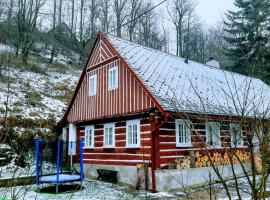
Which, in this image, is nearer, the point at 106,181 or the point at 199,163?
the point at 199,163

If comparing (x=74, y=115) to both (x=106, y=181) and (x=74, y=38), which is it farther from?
(x=74, y=38)

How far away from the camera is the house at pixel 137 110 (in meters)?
11.4

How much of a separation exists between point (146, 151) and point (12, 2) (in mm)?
24389

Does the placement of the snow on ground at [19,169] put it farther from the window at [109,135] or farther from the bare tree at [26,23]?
the bare tree at [26,23]

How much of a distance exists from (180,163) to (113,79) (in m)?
5.18

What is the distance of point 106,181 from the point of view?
43.3ft

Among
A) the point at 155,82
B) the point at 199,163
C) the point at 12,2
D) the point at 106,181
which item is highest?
the point at 12,2

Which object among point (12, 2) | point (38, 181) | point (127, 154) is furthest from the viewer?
point (12, 2)

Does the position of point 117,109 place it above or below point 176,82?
below

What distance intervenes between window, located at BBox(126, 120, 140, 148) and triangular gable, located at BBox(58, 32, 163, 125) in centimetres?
53

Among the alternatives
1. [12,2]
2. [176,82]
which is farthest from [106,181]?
[12,2]

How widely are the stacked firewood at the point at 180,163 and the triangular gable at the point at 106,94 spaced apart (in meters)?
2.37

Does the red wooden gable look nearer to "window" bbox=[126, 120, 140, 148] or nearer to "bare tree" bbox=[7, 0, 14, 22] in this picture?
"window" bbox=[126, 120, 140, 148]

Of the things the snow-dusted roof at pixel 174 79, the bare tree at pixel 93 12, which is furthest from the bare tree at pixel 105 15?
the snow-dusted roof at pixel 174 79
